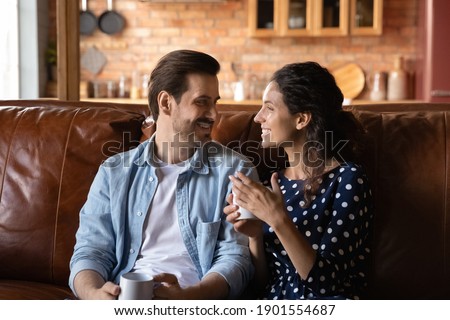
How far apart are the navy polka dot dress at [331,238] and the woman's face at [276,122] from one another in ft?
0.46

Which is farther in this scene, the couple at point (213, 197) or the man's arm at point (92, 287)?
the couple at point (213, 197)

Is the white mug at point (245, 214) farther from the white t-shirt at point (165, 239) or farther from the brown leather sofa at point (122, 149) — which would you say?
the brown leather sofa at point (122, 149)

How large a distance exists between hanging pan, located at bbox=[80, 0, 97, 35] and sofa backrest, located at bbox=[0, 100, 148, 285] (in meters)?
4.26

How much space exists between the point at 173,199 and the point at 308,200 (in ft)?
1.36

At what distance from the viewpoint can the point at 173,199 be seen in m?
2.04

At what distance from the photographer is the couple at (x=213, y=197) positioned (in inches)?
75.7

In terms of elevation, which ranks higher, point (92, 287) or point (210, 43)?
point (210, 43)

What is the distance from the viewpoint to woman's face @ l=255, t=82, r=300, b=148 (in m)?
2.06

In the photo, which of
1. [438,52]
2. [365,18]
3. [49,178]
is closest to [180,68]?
[49,178]

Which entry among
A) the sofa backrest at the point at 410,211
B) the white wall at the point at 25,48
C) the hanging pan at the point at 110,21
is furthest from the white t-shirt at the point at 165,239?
the hanging pan at the point at 110,21

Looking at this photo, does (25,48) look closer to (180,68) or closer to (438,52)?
(438,52)

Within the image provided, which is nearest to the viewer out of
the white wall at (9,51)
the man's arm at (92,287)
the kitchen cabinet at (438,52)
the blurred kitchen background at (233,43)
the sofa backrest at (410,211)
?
the man's arm at (92,287)

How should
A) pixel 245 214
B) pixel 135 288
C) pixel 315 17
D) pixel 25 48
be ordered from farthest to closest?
pixel 25 48 < pixel 315 17 < pixel 245 214 < pixel 135 288
